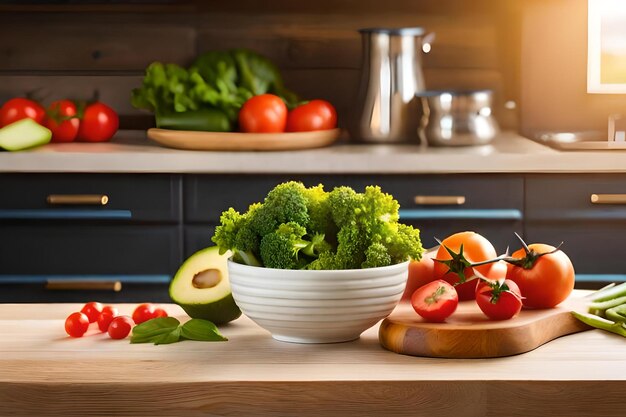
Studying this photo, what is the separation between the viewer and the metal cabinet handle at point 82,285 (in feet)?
10.6

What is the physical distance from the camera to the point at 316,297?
58.8 inches

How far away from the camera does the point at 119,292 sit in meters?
3.23

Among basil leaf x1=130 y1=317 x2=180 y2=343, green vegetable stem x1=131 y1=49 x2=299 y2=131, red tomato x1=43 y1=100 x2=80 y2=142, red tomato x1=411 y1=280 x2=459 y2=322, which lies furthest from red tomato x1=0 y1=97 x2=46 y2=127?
red tomato x1=411 y1=280 x2=459 y2=322

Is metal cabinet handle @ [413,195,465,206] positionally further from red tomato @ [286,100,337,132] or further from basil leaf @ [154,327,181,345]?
basil leaf @ [154,327,181,345]

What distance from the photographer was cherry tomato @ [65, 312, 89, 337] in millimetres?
1606

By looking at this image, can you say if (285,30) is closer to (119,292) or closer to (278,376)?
(119,292)

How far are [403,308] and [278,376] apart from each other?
0.33 m

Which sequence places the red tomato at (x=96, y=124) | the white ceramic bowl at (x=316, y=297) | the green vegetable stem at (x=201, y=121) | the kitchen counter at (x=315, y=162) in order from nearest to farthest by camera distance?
1. the white ceramic bowl at (x=316, y=297)
2. the kitchen counter at (x=315, y=162)
3. the green vegetable stem at (x=201, y=121)
4. the red tomato at (x=96, y=124)

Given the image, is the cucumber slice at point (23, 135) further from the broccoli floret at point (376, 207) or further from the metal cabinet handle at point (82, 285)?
the broccoli floret at point (376, 207)

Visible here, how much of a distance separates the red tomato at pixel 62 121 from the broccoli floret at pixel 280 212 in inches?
81.2

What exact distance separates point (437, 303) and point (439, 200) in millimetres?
1665

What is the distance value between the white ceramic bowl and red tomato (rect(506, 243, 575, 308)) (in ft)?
0.72

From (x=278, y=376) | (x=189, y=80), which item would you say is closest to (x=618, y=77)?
(x=189, y=80)

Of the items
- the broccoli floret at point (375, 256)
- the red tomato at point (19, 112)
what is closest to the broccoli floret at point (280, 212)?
the broccoli floret at point (375, 256)
